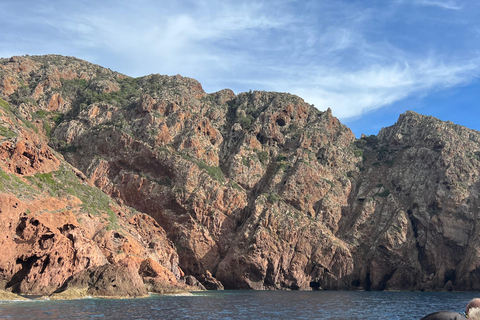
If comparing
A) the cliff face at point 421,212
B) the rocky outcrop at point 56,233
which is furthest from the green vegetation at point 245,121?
the rocky outcrop at point 56,233

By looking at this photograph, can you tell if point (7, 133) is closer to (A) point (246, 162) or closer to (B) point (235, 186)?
(B) point (235, 186)

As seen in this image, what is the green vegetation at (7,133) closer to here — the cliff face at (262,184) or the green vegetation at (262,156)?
the cliff face at (262,184)

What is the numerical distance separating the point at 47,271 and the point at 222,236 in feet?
198

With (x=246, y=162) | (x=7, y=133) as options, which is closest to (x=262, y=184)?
(x=246, y=162)

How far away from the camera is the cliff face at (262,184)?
10825 centimetres

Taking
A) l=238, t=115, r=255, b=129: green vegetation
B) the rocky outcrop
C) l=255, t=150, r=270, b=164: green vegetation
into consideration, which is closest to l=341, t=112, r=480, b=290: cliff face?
l=255, t=150, r=270, b=164: green vegetation

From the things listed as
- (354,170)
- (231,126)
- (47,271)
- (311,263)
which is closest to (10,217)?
(47,271)

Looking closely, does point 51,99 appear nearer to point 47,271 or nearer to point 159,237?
point 159,237

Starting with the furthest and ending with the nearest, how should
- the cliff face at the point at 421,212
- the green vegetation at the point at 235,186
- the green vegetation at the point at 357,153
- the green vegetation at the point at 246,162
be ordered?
the green vegetation at the point at 357,153, the green vegetation at the point at 246,162, the green vegetation at the point at 235,186, the cliff face at the point at 421,212

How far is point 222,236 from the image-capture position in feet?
370

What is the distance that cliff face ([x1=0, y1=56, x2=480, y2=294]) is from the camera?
10825cm

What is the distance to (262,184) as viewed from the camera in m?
132

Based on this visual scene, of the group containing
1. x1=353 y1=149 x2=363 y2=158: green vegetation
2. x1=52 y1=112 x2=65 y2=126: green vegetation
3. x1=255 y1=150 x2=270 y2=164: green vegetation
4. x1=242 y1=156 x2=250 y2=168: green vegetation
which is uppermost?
x1=353 y1=149 x2=363 y2=158: green vegetation

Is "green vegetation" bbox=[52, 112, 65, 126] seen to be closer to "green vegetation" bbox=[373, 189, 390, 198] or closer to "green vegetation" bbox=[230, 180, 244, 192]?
"green vegetation" bbox=[230, 180, 244, 192]
